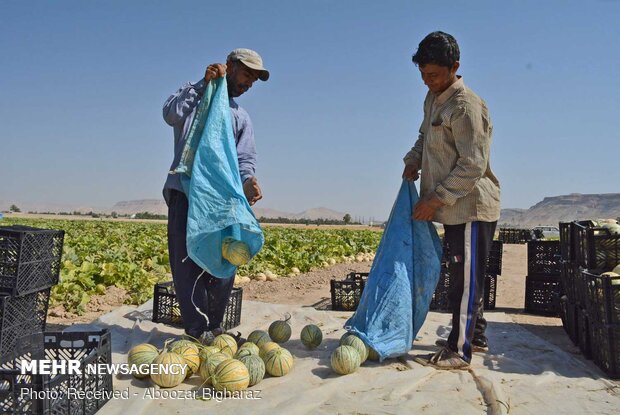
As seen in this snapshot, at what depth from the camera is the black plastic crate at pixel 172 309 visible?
5422 millimetres

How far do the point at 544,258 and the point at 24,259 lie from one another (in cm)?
599

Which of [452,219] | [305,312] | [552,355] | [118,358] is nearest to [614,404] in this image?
[552,355]

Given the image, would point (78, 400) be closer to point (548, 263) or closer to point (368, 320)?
point (368, 320)

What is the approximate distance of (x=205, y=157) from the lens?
422cm

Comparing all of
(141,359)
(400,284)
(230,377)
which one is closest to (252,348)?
(230,377)

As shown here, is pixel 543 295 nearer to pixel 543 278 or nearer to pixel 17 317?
pixel 543 278

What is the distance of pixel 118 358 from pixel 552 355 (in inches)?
143

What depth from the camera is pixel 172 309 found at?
543cm

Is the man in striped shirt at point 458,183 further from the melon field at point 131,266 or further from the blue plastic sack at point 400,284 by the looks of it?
the melon field at point 131,266

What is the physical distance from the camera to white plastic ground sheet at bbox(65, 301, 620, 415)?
321 centimetres

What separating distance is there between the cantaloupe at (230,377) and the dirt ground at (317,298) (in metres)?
2.56

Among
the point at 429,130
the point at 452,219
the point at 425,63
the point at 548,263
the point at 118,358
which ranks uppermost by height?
the point at 425,63

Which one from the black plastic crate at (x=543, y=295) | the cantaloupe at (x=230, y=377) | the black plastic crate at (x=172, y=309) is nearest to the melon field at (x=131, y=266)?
Answer: the black plastic crate at (x=172, y=309)

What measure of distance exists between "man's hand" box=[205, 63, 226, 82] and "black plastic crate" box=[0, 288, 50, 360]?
7.21ft
